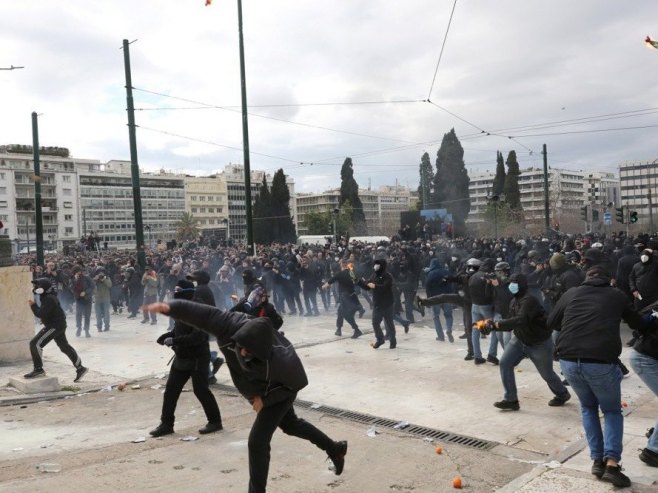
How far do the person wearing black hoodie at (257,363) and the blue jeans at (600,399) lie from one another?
2.04 m

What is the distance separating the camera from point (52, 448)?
577cm

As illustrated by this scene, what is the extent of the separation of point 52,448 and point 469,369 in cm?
550

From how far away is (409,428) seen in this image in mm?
6078

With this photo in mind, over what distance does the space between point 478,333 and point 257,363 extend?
5.63 meters

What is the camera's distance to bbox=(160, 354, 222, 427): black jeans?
6.04m

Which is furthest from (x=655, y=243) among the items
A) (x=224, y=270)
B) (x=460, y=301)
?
(x=224, y=270)

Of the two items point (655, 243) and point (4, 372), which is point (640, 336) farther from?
point (4, 372)

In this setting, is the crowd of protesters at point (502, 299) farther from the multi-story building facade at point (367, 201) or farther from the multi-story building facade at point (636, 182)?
the multi-story building facade at point (367, 201)

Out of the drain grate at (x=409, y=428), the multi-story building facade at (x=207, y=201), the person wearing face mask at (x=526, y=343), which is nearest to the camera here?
the drain grate at (x=409, y=428)

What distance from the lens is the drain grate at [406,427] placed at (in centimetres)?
558

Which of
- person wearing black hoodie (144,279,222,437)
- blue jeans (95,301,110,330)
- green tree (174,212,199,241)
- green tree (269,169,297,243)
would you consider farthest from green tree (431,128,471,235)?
person wearing black hoodie (144,279,222,437)

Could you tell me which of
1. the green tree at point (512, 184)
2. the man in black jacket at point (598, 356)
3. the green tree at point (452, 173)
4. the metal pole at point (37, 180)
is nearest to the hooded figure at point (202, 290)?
the man in black jacket at point (598, 356)

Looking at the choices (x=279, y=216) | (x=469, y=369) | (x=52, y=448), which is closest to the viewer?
(x=52, y=448)

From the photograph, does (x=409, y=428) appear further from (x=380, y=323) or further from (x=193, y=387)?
(x=380, y=323)
